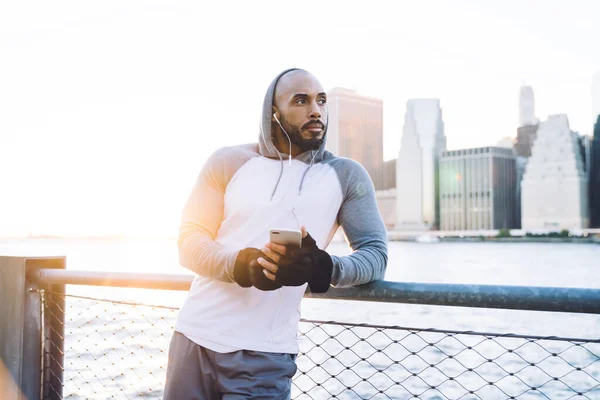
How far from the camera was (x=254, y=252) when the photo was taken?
1754 millimetres

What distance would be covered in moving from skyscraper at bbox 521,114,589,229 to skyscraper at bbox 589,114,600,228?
5.22ft

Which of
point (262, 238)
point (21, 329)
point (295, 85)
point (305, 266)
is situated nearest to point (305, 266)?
point (305, 266)

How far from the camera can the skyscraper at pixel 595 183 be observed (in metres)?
115

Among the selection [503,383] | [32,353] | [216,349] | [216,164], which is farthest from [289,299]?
[503,383]

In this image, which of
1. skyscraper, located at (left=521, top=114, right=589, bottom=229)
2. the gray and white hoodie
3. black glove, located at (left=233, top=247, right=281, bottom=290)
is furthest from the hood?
skyscraper, located at (left=521, top=114, right=589, bottom=229)

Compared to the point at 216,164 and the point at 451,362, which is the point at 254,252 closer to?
the point at 216,164

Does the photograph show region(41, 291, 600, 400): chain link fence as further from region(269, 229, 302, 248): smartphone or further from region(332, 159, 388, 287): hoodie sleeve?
region(269, 229, 302, 248): smartphone

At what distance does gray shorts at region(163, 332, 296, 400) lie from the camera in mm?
1851

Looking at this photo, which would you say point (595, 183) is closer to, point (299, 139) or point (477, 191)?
point (477, 191)

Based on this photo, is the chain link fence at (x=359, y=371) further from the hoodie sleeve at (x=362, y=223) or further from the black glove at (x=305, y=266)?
the black glove at (x=305, y=266)

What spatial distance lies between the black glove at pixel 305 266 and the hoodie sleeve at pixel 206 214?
0.28 meters

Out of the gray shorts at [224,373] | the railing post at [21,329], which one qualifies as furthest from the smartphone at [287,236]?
the railing post at [21,329]

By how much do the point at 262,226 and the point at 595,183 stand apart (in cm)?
13365

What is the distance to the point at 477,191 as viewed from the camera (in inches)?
4793
